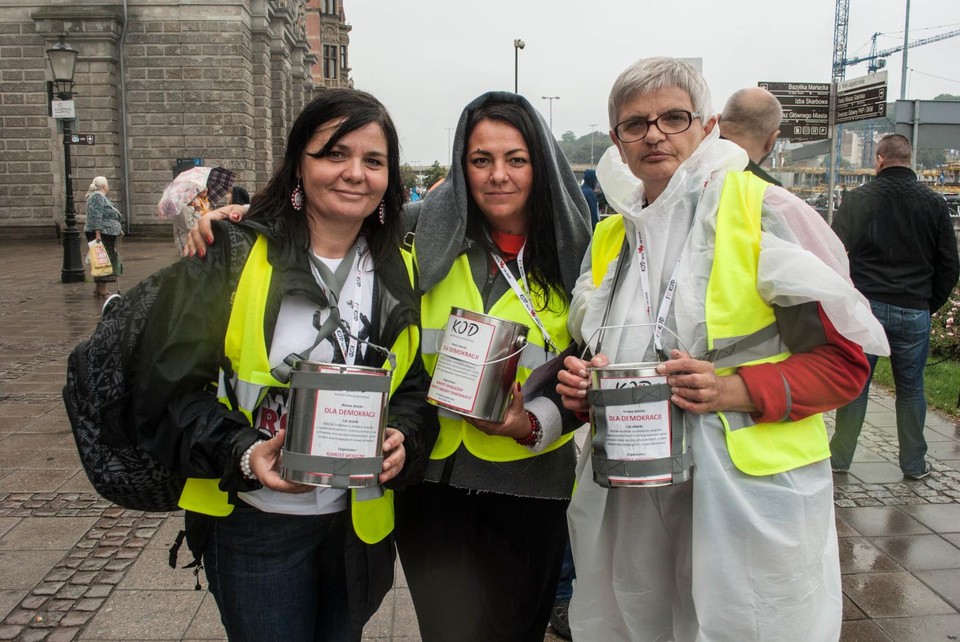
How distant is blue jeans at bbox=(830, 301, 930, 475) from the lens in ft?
16.0

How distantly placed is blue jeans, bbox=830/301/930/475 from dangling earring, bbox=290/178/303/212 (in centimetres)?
408

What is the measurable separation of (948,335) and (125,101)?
20741 millimetres

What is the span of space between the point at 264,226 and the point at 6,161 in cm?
2355

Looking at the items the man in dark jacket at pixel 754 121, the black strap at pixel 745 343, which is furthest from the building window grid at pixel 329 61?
the black strap at pixel 745 343

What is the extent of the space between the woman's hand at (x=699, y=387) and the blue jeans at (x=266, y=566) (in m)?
0.93

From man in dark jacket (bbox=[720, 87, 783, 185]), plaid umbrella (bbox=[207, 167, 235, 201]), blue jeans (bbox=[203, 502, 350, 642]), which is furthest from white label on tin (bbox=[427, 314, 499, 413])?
plaid umbrella (bbox=[207, 167, 235, 201])

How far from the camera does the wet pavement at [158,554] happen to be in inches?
122

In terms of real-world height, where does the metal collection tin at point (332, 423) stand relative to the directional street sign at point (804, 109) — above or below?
below

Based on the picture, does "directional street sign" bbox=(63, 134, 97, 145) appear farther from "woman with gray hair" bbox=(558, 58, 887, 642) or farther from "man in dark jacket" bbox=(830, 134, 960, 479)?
"woman with gray hair" bbox=(558, 58, 887, 642)

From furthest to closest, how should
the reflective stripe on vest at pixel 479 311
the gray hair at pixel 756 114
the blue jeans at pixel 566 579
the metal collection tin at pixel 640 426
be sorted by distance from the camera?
1. the gray hair at pixel 756 114
2. the blue jeans at pixel 566 579
3. the reflective stripe on vest at pixel 479 311
4. the metal collection tin at pixel 640 426

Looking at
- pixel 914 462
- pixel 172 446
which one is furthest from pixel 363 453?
pixel 914 462

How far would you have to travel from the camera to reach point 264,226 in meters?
1.93

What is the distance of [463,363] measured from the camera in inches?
76.7

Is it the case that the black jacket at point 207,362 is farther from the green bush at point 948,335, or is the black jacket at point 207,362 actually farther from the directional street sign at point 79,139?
the directional street sign at point 79,139
